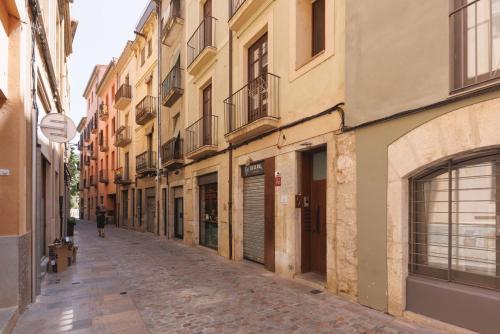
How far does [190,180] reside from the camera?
529 inches

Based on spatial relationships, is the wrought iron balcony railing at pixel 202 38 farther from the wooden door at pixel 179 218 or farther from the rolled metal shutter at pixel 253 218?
the wooden door at pixel 179 218

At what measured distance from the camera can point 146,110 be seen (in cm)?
1842

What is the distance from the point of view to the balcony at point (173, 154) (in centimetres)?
1418

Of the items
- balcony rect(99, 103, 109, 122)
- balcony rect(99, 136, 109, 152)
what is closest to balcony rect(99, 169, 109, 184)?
balcony rect(99, 136, 109, 152)

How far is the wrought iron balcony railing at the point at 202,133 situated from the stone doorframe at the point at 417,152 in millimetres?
6940

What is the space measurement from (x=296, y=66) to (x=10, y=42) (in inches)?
198

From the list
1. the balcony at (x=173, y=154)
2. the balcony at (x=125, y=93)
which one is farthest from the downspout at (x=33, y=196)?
the balcony at (x=125, y=93)

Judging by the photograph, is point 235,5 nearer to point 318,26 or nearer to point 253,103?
point 253,103

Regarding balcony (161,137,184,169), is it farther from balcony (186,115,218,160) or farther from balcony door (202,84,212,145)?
balcony door (202,84,212,145)

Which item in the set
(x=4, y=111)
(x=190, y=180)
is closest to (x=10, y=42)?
(x=4, y=111)

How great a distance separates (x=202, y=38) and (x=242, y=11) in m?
3.48

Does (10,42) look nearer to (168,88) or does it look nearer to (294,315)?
(294,315)

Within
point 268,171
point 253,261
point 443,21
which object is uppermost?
point 443,21

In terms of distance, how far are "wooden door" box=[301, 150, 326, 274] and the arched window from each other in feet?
7.53
